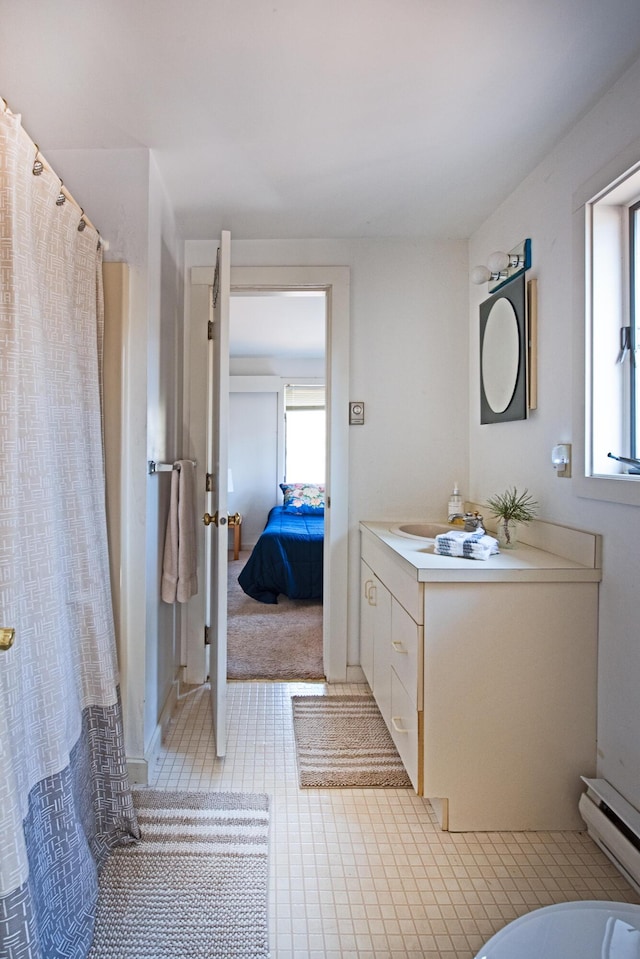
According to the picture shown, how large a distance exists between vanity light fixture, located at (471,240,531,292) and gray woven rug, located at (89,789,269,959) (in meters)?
2.10

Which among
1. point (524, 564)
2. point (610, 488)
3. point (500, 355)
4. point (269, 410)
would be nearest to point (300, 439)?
point (269, 410)

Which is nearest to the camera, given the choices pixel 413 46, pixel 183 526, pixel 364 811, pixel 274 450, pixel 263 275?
pixel 413 46

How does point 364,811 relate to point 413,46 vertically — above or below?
below

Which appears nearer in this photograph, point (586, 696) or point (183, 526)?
point (586, 696)

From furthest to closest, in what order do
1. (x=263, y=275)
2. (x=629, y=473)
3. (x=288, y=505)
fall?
(x=288, y=505) → (x=263, y=275) → (x=629, y=473)

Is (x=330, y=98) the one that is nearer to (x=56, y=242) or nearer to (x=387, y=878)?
(x=56, y=242)

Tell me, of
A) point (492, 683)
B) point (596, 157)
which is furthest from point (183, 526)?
point (596, 157)

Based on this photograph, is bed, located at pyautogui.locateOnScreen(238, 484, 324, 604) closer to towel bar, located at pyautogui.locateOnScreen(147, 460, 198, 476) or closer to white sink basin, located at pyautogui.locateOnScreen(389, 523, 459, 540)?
white sink basin, located at pyautogui.locateOnScreen(389, 523, 459, 540)

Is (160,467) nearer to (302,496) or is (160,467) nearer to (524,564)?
(524,564)

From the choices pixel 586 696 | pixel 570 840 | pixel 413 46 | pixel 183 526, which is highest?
pixel 413 46

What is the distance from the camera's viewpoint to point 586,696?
1564 millimetres

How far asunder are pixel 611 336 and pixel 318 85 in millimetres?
1152

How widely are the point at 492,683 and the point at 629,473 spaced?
2.48 ft

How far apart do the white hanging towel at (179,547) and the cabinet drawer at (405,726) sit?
0.90 metres
